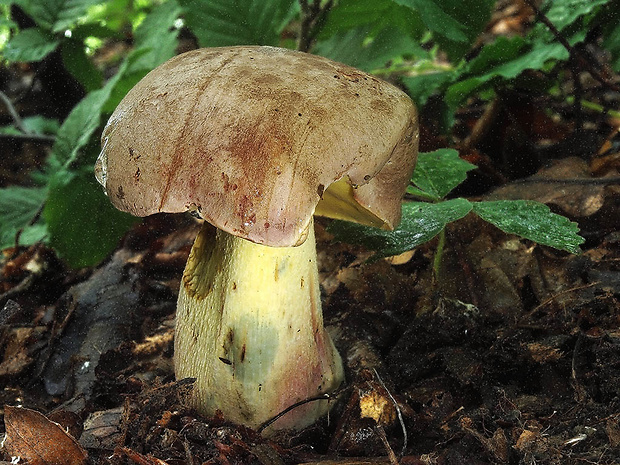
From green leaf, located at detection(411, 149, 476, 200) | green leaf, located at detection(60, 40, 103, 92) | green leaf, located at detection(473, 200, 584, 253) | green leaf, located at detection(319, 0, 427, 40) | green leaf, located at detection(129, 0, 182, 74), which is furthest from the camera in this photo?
green leaf, located at detection(60, 40, 103, 92)

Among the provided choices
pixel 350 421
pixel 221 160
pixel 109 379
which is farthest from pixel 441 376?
pixel 109 379

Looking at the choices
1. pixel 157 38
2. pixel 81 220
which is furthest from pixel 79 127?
pixel 157 38

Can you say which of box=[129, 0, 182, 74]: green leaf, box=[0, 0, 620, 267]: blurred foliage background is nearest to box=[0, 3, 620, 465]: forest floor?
box=[0, 0, 620, 267]: blurred foliage background

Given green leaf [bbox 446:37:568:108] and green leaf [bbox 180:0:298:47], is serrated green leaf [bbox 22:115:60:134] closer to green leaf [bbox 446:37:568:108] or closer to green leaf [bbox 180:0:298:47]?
green leaf [bbox 180:0:298:47]

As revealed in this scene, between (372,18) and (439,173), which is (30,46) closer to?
(372,18)

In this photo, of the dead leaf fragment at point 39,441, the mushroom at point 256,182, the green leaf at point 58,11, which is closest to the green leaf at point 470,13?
the mushroom at point 256,182
